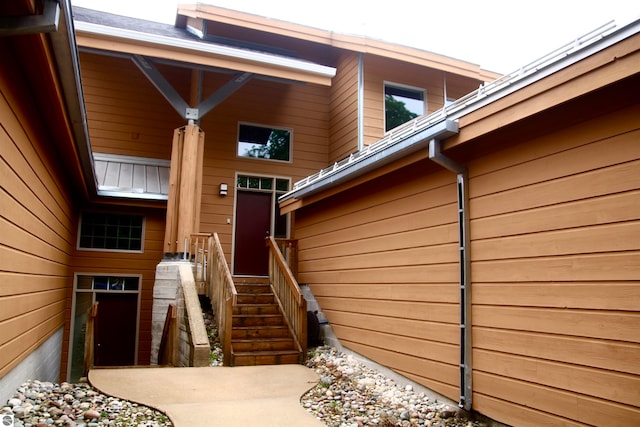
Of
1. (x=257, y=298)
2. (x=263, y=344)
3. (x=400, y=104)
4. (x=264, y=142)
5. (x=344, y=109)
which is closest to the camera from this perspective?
(x=263, y=344)

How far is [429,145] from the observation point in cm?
489

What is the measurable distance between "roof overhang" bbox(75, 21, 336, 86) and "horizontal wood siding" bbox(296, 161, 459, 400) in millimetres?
2916

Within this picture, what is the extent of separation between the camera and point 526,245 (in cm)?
409

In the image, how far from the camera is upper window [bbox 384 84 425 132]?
10.4m

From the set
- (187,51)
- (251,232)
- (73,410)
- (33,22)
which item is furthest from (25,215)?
(251,232)

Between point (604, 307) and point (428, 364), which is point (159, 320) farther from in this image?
point (604, 307)

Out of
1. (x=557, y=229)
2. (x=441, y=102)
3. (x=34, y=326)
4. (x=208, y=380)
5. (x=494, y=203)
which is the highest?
(x=441, y=102)

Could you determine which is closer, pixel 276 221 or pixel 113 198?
pixel 113 198

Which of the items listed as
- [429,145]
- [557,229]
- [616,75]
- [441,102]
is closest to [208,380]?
[429,145]

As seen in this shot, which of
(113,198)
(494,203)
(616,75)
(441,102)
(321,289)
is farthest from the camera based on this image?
(441,102)

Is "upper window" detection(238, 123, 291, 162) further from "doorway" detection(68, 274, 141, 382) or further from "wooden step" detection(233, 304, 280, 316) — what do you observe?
"wooden step" detection(233, 304, 280, 316)

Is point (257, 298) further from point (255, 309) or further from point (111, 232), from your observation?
point (111, 232)

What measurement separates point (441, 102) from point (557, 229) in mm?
7481

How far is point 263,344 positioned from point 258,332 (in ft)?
0.90
